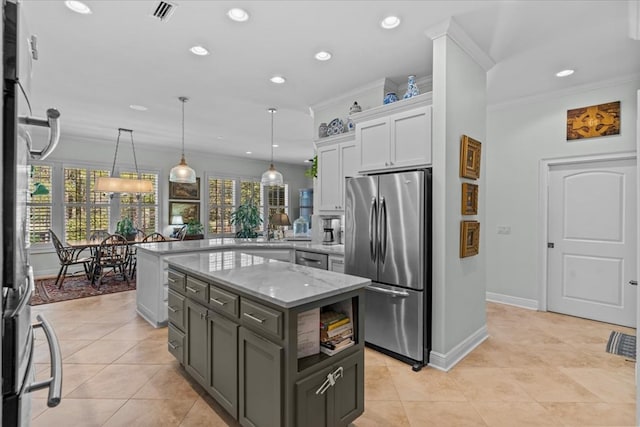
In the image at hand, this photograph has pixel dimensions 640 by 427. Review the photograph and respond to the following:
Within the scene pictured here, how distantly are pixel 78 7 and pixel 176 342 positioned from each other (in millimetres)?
2689

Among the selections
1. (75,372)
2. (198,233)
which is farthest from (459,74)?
(198,233)

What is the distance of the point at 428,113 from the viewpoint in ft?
9.13

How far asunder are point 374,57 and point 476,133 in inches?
50.2

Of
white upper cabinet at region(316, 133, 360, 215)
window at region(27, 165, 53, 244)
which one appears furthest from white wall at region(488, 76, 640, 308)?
window at region(27, 165, 53, 244)

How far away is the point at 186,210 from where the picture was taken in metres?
8.20

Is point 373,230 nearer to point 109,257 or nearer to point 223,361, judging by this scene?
point 223,361

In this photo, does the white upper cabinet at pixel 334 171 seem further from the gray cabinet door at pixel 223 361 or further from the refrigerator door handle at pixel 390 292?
the gray cabinet door at pixel 223 361

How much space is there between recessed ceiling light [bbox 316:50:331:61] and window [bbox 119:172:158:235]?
592 centimetres

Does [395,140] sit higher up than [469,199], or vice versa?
[395,140]

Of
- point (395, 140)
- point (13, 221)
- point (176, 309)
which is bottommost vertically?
point (176, 309)

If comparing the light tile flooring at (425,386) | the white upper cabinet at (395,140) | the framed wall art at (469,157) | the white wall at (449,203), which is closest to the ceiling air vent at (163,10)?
the white upper cabinet at (395,140)

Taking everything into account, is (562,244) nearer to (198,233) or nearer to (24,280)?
(24,280)

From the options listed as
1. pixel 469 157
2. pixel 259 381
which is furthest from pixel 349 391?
pixel 469 157

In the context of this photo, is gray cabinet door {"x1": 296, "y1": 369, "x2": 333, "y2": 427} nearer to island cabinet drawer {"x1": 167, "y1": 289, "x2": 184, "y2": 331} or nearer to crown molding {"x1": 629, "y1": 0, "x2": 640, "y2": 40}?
island cabinet drawer {"x1": 167, "y1": 289, "x2": 184, "y2": 331}
